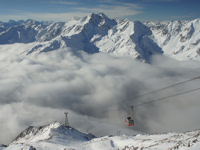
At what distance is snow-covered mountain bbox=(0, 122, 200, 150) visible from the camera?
52.5 meters

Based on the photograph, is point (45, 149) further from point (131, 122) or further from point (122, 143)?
point (131, 122)

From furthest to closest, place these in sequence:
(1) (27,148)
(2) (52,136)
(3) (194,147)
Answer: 1. (2) (52,136)
2. (1) (27,148)
3. (3) (194,147)

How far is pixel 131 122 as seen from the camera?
47750 mm

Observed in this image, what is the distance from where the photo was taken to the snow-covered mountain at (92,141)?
52469 mm

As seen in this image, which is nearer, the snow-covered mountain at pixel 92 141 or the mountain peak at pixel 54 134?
the snow-covered mountain at pixel 92 141

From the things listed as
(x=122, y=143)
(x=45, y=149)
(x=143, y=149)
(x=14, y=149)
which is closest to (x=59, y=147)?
(x=45, y=149)

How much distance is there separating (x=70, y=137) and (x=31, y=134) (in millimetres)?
41086

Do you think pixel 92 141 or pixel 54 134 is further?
pixel 54 134

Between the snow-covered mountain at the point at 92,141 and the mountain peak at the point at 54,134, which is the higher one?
the mountain peak at the point at 54,134

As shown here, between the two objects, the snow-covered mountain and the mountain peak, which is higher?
the mountain peak

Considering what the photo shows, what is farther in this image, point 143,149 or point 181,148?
point 143,149

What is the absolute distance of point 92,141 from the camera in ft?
318

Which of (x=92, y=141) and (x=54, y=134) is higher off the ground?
(x=54, y=134)

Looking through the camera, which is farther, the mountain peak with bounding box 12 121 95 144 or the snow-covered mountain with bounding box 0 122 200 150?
the mountain peak with bounding box 12 121 95 144
